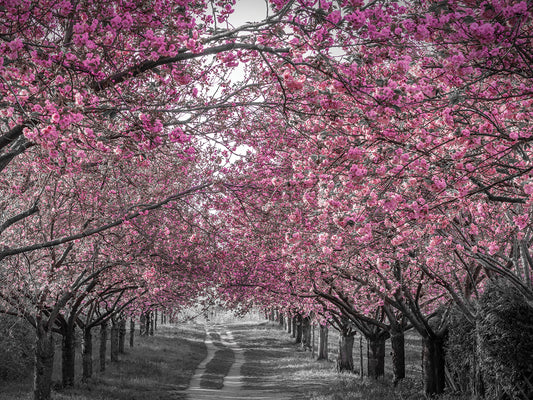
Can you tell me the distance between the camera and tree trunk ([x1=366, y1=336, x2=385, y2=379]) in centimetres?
2076

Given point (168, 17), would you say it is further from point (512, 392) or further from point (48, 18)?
point (512, 392)

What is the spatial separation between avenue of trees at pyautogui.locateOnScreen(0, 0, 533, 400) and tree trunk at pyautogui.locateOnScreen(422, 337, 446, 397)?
0.16 feet

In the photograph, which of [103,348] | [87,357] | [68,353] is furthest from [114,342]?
[68,353]

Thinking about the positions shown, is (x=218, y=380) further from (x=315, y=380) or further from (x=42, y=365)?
(x=42, y=365)

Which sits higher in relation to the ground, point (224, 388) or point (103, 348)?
point (103, 348)

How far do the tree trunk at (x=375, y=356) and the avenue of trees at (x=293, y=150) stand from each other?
2.22 metres

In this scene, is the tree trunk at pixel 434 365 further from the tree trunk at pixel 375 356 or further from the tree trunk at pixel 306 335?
the tree trunk at pixel 306 335

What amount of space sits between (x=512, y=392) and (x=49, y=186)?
A: 39.9 feet

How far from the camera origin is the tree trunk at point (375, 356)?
20758 millimetres

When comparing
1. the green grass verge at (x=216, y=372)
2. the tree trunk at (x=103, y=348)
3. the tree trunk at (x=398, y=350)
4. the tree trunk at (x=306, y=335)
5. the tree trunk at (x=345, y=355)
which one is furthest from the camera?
the tree trunk at (x=306, y=335)

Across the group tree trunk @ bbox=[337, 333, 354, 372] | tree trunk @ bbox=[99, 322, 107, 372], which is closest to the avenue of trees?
tree trunk @ bbox=[99, 322, 107, 372]

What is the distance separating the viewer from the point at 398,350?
58.7 feet

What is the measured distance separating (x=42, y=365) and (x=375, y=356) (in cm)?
1434

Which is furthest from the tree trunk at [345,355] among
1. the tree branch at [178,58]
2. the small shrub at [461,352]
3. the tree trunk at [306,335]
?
the tree branch at [178,58]
